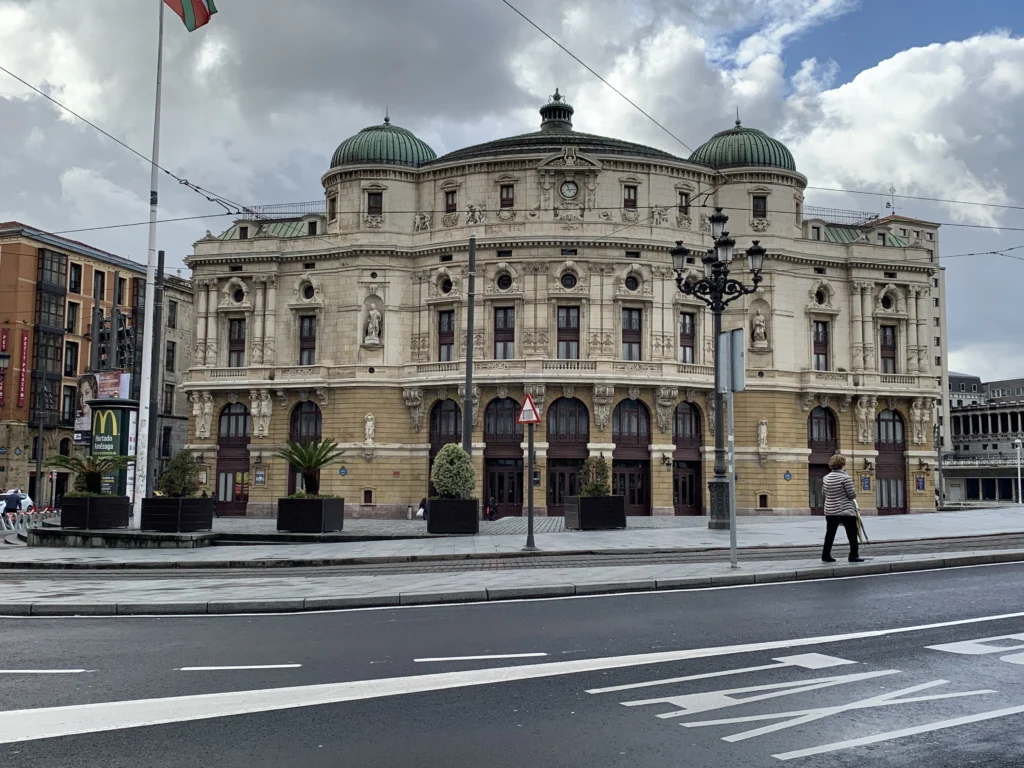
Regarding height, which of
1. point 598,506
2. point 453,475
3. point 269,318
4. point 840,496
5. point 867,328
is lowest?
point 598,506

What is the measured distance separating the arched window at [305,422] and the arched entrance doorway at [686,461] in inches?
737

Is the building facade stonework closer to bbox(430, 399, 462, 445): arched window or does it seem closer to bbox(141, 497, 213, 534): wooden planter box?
bbox(430, 399, 462, 445): arched window

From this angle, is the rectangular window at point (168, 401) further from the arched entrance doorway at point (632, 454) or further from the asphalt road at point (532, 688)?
the asphalt road at point (532, 688)

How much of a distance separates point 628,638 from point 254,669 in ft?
12.1

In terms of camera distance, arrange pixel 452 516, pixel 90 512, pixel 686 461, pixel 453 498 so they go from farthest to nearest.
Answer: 1. pixel 686 461
2. pixel 453 498
3. pixel 452 516
4. pixel 90 512

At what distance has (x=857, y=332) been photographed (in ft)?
168

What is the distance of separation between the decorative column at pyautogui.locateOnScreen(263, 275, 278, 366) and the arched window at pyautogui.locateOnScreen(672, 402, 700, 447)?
21544 mm

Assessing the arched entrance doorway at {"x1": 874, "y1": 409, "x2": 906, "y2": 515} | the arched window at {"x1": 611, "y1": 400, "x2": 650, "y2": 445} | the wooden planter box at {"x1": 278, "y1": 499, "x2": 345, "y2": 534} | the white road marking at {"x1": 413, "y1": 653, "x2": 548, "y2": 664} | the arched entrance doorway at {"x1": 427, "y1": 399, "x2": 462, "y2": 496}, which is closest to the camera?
the white road marking at {"x1": 413, "y1": 653, "x2": 548, "y2": 664}

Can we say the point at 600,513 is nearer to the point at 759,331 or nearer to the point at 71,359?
the point at 759,331

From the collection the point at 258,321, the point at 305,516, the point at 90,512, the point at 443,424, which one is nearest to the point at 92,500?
the point at 90,512

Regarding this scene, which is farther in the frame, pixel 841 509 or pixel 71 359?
pixel 71 359

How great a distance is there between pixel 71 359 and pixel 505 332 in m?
37.2

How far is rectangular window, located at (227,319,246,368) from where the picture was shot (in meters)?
52.2

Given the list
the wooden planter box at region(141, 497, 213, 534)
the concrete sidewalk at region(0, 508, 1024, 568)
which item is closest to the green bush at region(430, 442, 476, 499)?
the concrete sidewalk at region(0, 508, 1024, 568)
